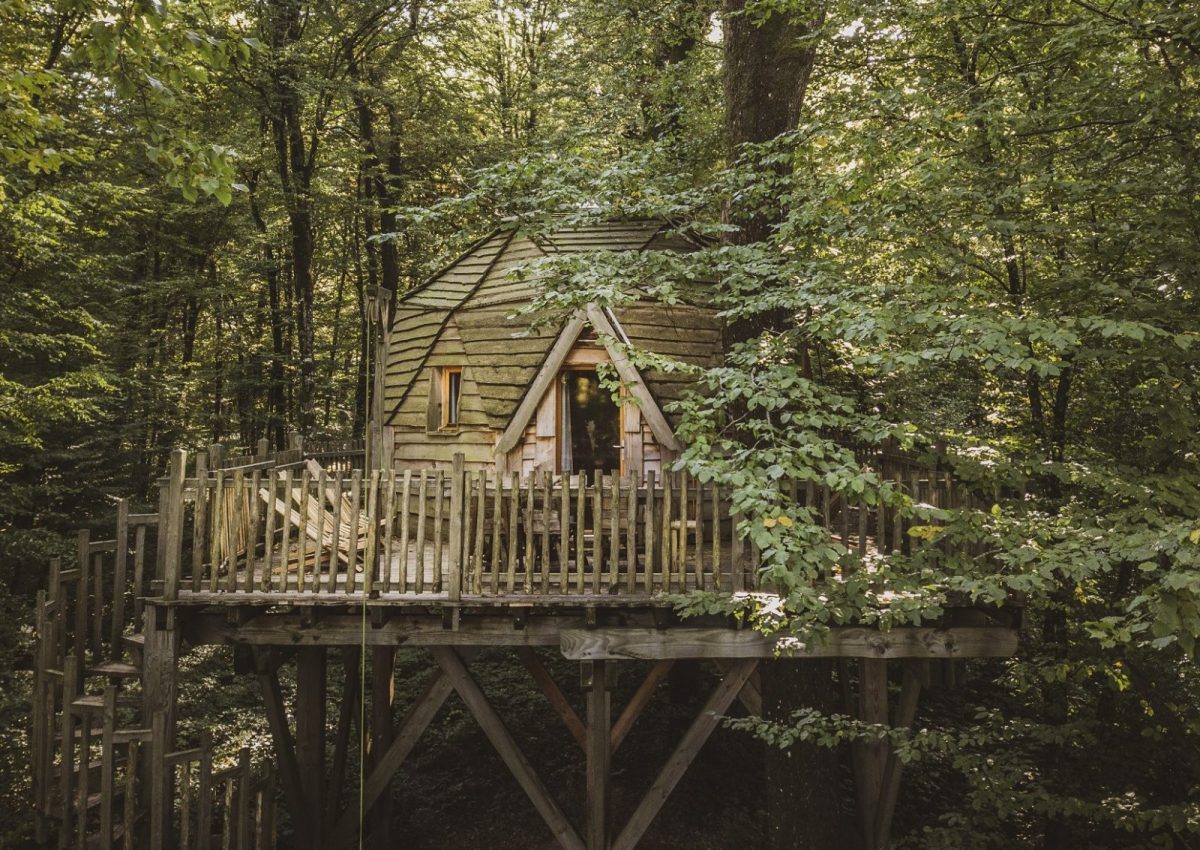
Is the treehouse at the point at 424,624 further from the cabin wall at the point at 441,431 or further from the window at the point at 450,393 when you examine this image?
the window at the point at 450,393

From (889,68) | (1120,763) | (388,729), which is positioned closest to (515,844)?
(388,729)

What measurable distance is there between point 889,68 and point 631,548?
8.67 metres

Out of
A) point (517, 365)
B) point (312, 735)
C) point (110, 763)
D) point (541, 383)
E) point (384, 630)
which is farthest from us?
point (517, 365)

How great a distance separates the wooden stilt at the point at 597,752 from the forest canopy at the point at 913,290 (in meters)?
1.67

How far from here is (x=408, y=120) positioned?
19.9 m

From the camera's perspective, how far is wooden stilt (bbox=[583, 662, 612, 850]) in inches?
268

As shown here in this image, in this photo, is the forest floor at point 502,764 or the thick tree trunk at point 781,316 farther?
the forest floor at point 502,764

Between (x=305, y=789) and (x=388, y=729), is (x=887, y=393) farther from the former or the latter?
(x=305, y=789)

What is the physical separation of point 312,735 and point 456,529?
411cm

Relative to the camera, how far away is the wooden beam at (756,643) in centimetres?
640

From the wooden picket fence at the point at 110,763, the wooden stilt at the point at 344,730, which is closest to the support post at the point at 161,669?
the wooden picket fence at the point at 110,763

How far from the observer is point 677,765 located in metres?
7.02

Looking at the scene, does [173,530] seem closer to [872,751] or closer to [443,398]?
[443,398]

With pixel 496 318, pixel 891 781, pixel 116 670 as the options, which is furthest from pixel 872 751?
pixel 116 670
